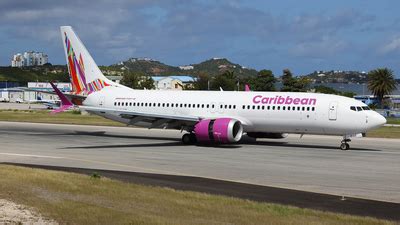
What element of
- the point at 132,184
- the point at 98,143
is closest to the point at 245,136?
the point at 98,143

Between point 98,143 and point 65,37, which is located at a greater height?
point 65,37

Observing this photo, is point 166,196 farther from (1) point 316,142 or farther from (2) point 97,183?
(1) point 316,142

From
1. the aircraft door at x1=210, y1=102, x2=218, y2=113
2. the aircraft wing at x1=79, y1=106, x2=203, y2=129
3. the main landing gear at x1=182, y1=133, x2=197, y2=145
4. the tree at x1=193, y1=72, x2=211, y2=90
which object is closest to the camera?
the aircraft wing at x1=79, y1=106, x2=203, y2=129

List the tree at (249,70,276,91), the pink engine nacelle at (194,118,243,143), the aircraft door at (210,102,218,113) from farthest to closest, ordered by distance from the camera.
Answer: the tree at (249,70,276,91)
the aircraft door at (210,102,218,113)
the pink engine nacelle at (194,118,243,143)

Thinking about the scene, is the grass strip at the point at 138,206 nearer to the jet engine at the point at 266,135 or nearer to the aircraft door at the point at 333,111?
the aircraft door at the point at 333,111

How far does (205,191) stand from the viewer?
53.5 ft

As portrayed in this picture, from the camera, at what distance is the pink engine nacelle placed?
1265 inches

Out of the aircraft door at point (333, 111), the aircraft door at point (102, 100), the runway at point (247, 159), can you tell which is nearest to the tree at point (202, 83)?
the aircraft door at point (102, 100)

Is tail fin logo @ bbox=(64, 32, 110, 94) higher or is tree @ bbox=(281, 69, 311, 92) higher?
tree @ bbox=(281, 69, 311, 92)

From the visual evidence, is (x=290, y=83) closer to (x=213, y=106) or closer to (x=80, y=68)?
(x=80, y=68)

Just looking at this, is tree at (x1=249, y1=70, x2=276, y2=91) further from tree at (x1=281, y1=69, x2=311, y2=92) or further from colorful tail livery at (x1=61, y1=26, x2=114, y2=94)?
colorful tail livery at (x1=61, y1=26, x2=114, y2=94)

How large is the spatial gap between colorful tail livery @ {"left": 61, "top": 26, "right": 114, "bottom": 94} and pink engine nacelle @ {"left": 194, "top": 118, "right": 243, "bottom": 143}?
35.8 feet

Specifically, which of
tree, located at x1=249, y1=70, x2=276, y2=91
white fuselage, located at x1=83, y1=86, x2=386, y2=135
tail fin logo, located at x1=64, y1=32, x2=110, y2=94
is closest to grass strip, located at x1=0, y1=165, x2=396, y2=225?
white fuselage, located at x1=83, y1=86, x2=386, y2=135

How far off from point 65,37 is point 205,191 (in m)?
28.9
